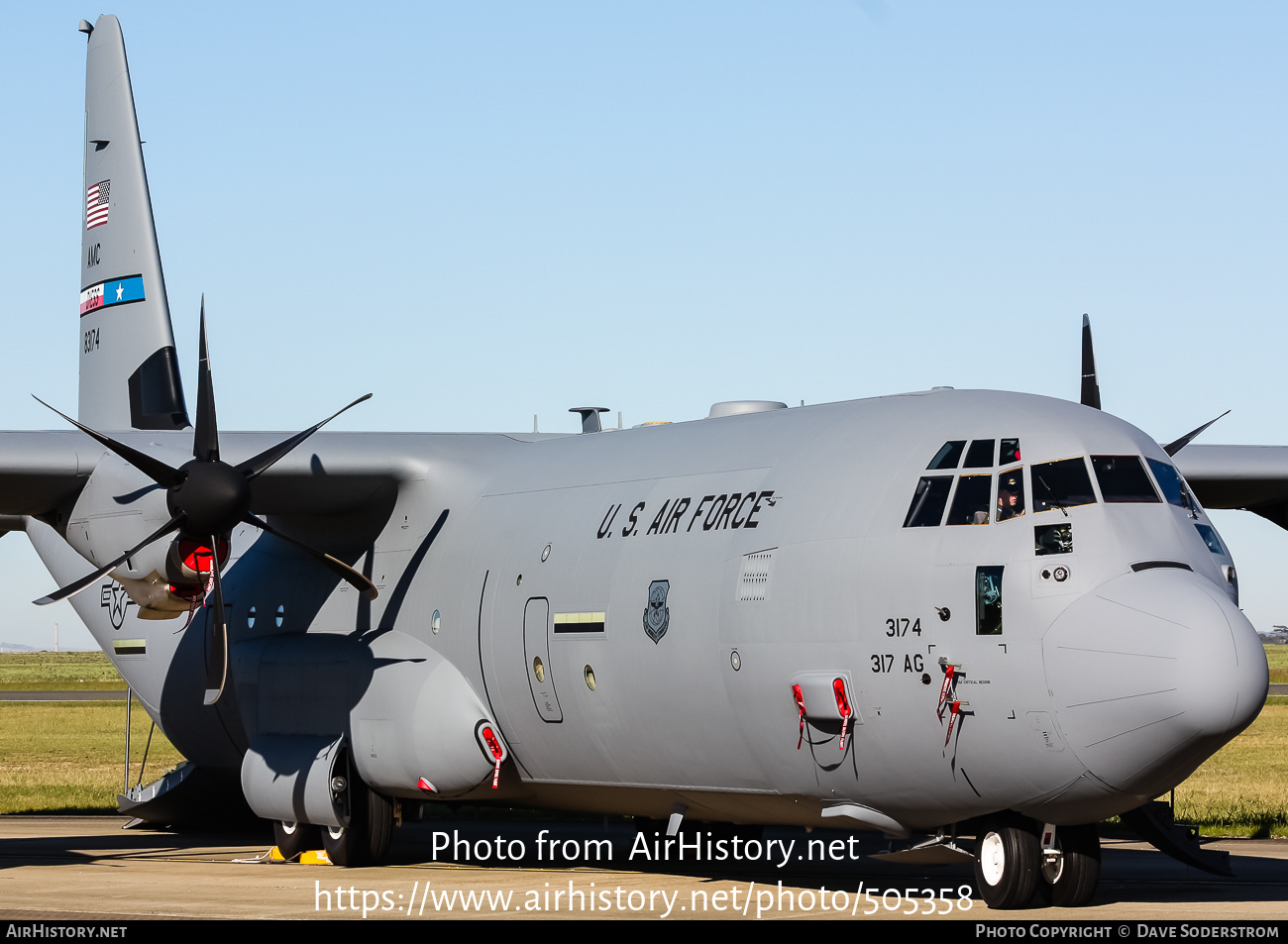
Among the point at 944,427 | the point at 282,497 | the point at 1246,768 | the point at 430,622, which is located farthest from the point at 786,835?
the point at 1246,768

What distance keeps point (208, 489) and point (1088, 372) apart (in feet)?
25.4

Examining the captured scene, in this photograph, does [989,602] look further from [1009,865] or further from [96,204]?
[96,204]

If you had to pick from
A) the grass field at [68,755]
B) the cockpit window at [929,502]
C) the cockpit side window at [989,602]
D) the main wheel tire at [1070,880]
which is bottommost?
the grass field at [68,755]

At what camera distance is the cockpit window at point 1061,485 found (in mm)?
11141

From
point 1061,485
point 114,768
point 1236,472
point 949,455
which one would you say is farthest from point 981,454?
point 114,768

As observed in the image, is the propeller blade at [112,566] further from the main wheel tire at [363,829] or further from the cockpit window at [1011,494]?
the cockpit window at [1011,494]

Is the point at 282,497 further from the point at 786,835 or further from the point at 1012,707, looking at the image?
the point at 1012,707

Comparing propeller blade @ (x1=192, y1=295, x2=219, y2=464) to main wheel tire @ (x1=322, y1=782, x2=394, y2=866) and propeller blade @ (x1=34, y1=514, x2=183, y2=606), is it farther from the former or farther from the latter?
main wheel tire @ (x1=322, y1=782, x2=394, y2=866)

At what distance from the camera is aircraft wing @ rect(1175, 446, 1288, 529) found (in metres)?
17.5

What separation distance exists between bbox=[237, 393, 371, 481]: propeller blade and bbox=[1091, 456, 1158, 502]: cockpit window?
718 cm

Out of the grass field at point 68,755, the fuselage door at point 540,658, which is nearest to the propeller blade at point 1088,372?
the fuselage door at point 540,658

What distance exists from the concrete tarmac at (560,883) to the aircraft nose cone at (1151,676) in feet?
4.39

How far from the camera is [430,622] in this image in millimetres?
15945

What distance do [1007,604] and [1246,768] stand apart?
2281 centimetres
